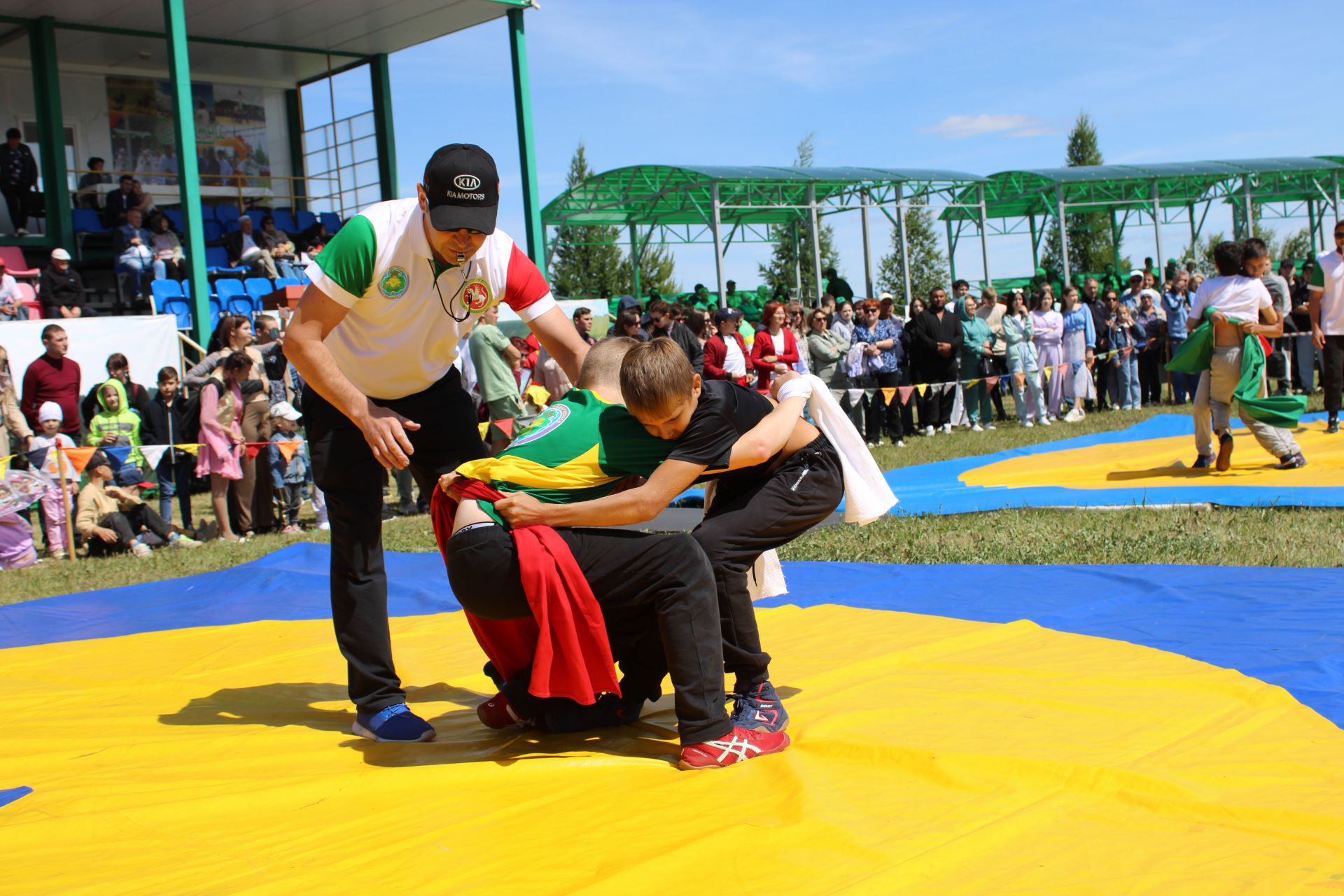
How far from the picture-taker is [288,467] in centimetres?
1005

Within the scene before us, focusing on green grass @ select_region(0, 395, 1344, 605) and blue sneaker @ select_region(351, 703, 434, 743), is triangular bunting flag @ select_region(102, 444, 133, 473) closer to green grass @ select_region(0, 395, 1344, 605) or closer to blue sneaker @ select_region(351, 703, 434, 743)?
green grass @ select_region(0, 395, 1344, 605)

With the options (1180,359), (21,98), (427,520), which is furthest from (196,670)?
(21,98)

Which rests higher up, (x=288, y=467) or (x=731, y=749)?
(x=288, y=467)

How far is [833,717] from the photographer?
11.0ft

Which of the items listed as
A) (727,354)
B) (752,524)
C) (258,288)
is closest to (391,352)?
(752,524)

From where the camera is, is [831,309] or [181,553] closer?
[181,553]

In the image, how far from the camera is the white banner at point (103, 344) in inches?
456

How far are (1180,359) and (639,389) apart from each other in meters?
6.42

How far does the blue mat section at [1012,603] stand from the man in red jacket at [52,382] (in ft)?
14.2

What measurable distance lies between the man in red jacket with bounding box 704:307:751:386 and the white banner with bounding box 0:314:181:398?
5166mm

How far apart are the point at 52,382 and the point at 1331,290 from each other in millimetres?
11217

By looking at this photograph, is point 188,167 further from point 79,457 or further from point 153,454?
point 79,457

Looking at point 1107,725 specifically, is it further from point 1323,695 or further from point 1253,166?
point 1253,166

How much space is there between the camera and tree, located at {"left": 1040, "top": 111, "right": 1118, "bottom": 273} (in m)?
45.3
